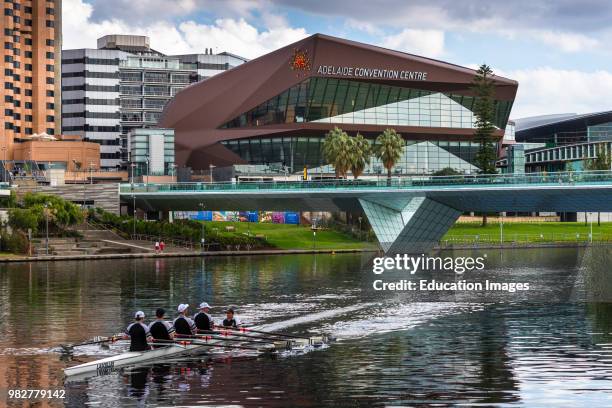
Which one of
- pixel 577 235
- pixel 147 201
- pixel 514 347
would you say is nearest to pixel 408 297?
pixel 514 347

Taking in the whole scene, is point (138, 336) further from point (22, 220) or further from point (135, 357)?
point (22, 220)

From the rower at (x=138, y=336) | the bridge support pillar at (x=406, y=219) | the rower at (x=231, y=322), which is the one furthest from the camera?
the bridge support pillar at (x=406, y=219)

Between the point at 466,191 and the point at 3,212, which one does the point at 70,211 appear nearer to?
the point at 3,212

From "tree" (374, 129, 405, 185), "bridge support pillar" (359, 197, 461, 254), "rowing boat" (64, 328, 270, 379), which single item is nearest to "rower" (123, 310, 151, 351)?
Answer: "rowing boat" (64, 328, 270, 379)

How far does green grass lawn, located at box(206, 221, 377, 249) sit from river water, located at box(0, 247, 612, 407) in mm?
49880

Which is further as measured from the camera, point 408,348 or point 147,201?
point 147,201

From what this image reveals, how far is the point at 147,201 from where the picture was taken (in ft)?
516

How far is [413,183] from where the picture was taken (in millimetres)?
126375

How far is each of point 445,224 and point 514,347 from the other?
84.4 meters

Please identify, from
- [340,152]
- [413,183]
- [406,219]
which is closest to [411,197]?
[413,183]

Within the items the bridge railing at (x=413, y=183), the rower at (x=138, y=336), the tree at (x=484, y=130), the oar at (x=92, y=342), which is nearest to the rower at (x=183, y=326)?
the oar at (x=92, y=342)

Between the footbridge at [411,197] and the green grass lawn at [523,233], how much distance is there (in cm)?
3022

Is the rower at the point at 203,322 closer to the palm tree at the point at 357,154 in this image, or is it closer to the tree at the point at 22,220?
the tree at the point at 22,220

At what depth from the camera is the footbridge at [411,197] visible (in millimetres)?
113875
